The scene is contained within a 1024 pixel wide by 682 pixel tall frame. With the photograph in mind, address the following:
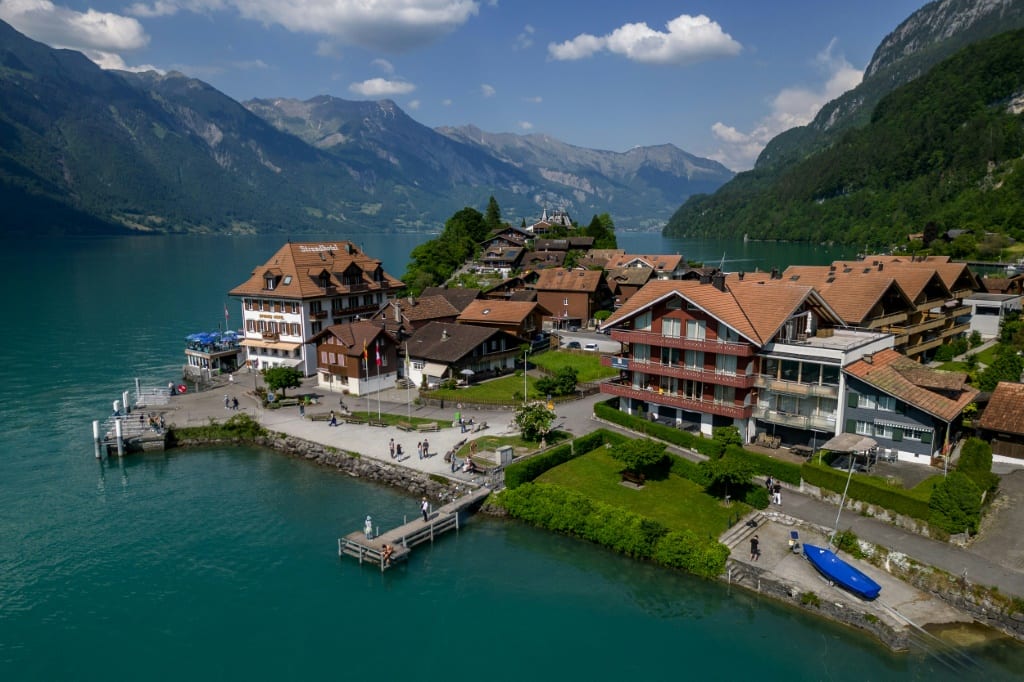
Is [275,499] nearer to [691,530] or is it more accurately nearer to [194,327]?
[691,530]

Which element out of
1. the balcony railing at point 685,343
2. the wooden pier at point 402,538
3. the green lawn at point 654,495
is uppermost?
the balcony railing at point 685,343

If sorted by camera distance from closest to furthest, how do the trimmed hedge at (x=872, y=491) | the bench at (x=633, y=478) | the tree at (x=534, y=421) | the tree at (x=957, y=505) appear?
the tree at (x=957, y=505)
the trimmed hedge at (x=872, y=491)
the bench at (x=633, y=478)
the tree at (x=534, y=421)

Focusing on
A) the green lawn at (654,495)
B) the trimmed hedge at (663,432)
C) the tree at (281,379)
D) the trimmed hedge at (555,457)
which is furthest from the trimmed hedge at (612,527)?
the tree at (281,379)

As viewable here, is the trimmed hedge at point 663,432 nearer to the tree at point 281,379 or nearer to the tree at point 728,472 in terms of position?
the tree at point 728,472

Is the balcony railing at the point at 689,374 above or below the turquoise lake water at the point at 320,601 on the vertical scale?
above

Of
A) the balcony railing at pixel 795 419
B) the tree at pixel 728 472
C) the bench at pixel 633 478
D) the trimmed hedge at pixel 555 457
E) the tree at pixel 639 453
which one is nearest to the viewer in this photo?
the tree at pixel 728 472

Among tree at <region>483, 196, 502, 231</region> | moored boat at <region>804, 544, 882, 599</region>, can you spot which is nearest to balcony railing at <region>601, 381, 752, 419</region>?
moored boat at <region>804, 544, 882, 599</region>

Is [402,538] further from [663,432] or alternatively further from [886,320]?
[886,320]
